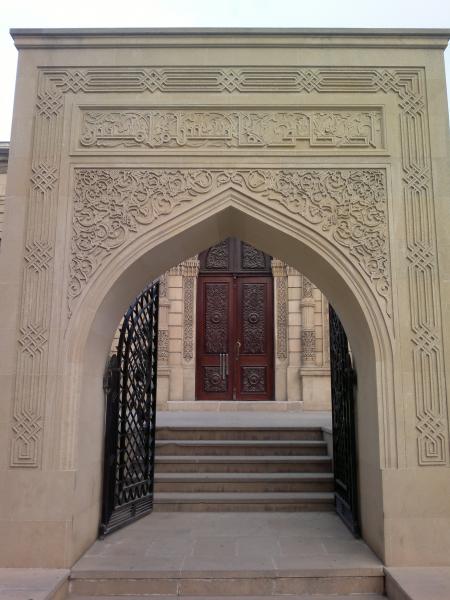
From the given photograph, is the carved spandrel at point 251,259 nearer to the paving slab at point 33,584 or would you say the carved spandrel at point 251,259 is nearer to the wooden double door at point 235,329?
the wooden double door at point 235,329

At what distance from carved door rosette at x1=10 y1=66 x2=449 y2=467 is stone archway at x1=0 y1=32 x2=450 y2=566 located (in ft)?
0.04

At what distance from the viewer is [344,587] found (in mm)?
3154

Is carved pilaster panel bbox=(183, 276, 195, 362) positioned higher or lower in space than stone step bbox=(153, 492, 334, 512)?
higher

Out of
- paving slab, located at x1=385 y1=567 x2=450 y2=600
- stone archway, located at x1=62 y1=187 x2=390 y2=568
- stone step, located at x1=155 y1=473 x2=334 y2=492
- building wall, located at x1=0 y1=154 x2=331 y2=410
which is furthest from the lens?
building wall, located at x1=0 y1=154 x2=331 y2=410

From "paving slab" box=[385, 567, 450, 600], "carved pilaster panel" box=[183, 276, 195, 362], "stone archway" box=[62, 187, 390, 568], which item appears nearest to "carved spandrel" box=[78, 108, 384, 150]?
"stone archway" box=[62, 187, 390, 568]

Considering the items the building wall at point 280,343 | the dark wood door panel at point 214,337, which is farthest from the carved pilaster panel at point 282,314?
the dark wood door panel at point 214,337

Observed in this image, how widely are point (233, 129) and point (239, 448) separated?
3272 mm

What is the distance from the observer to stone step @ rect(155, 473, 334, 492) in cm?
492

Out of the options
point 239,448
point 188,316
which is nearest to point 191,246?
point 239,448

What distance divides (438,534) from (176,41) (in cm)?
376

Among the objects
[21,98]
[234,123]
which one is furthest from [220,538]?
[21,98]

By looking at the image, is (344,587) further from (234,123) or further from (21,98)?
(21,98)

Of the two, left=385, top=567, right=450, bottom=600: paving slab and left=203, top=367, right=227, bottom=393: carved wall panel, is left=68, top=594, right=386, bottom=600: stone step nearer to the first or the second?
left=385, top=567, right=450, bottom=600: paving slab

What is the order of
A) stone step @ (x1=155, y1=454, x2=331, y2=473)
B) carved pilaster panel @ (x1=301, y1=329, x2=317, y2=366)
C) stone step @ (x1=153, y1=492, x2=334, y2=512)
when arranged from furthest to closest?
carved pilaster panel @ (x1=301, y1=329, x2=317, y2=366)
stone step @ (x1=155, y1=454, x2=331, y2=473)
stone step @ (x1=153, y1=492, x2=334, y2=512)
